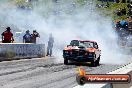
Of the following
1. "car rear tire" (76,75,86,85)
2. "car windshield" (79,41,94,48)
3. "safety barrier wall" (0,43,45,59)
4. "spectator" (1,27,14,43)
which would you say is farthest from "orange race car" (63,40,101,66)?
"car rear tire" (76,75,86,85)

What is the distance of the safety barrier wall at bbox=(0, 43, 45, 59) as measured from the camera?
2419 centimetres

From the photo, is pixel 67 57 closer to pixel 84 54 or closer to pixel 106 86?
pixel 84 54

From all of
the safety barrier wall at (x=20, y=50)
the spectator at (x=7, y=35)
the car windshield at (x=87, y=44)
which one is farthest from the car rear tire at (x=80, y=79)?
the spectator at (x=7, y=35)

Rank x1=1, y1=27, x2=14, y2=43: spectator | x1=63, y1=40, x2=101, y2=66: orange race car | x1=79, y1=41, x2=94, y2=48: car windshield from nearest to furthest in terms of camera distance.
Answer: x1=63, y1=40, x2=101, y2=66: orange race car
x1=79, y1=41, x2=94, y2=48: car windshield
x1=1, y1=27, x2=14, y2=43: spectator

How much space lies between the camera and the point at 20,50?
87.9ft

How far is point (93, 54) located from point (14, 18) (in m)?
51.4

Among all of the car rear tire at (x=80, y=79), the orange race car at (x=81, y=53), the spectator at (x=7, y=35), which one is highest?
the spectator at (x=7, y=35)

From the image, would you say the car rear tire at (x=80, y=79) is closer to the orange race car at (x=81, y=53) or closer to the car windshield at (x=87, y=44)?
the orange race car at (x=81, y=53)

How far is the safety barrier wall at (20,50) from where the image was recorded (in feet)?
79.4

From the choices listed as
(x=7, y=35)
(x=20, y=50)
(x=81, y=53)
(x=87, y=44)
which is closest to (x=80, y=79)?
(x=81, y=53)

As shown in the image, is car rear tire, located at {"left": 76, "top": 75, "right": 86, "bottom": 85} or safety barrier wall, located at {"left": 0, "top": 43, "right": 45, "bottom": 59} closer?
car rear tire, located at {"left": 76, "top": 75, "right": 86, "bottom": 85}

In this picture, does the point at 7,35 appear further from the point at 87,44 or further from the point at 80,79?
the point at 80,79

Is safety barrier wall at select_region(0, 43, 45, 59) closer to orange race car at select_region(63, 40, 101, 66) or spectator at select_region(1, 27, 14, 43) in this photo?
spectator at select_region(1, 27, 14, 43)

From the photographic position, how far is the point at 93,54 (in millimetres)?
24438
